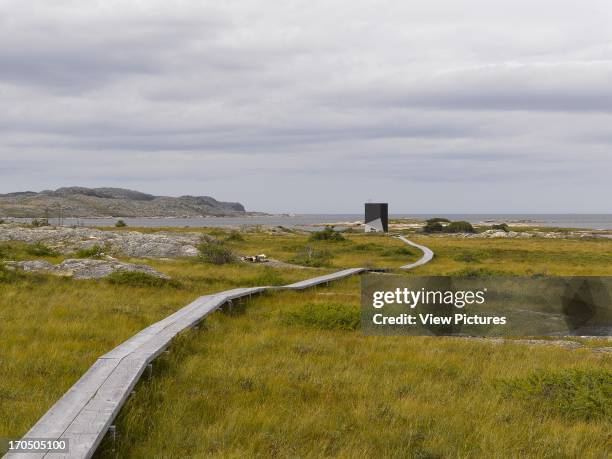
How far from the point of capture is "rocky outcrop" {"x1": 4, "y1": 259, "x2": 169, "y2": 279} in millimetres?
22500

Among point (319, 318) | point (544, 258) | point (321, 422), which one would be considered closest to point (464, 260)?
point (544, 258)

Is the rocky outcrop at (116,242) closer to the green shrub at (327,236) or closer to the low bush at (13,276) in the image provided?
the low bush at (13,276)

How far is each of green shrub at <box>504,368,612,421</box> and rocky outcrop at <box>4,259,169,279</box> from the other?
16.4 meters

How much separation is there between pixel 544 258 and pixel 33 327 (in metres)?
43.6

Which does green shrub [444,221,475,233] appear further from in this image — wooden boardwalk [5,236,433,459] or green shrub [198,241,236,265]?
wooden boardwalk [5,236,433,459]

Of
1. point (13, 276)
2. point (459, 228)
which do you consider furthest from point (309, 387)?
point (459, 228)

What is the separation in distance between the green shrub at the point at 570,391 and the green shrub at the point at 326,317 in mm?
5649

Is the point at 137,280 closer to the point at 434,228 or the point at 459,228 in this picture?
the point at 434,228

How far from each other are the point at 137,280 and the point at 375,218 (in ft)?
264

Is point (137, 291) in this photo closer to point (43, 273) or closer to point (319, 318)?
point (43, 273)

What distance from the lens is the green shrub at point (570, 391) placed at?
7.84 m

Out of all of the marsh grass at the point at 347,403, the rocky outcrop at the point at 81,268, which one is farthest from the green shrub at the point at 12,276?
the marsh grass at the point at 347,403

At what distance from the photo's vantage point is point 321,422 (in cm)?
678

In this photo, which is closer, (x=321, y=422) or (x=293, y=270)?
(x=321, y=422)
